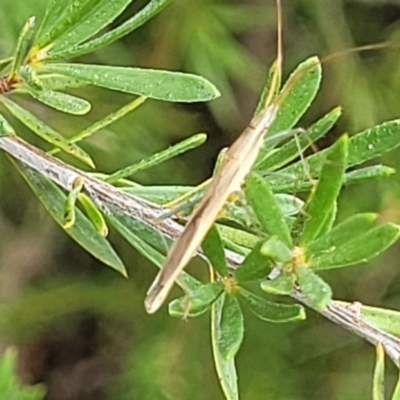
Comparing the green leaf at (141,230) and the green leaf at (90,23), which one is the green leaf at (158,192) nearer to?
the green leaf at (141,230)

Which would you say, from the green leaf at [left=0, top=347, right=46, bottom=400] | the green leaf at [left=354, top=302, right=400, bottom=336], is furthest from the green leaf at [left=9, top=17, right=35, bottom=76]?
the green leaf at [left=0, top=347, right=46, bottom=400]

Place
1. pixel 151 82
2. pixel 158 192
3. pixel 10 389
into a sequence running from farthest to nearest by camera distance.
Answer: pixel 10 389 → pixel 158 192 → pixel 151 82

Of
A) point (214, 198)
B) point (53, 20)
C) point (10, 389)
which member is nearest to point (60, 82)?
point (53, 20)

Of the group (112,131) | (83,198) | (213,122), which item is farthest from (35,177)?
(213,122)

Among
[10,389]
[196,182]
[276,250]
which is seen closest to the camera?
[276,250]

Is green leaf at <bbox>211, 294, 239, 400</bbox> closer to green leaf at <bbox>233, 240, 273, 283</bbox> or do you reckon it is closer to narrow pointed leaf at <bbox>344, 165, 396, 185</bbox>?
green leaf at <bbox>233, 240, 273, 283</bbox>

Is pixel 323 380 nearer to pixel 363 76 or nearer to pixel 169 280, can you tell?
pixel 363 76

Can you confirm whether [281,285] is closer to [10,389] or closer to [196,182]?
[10,389]
